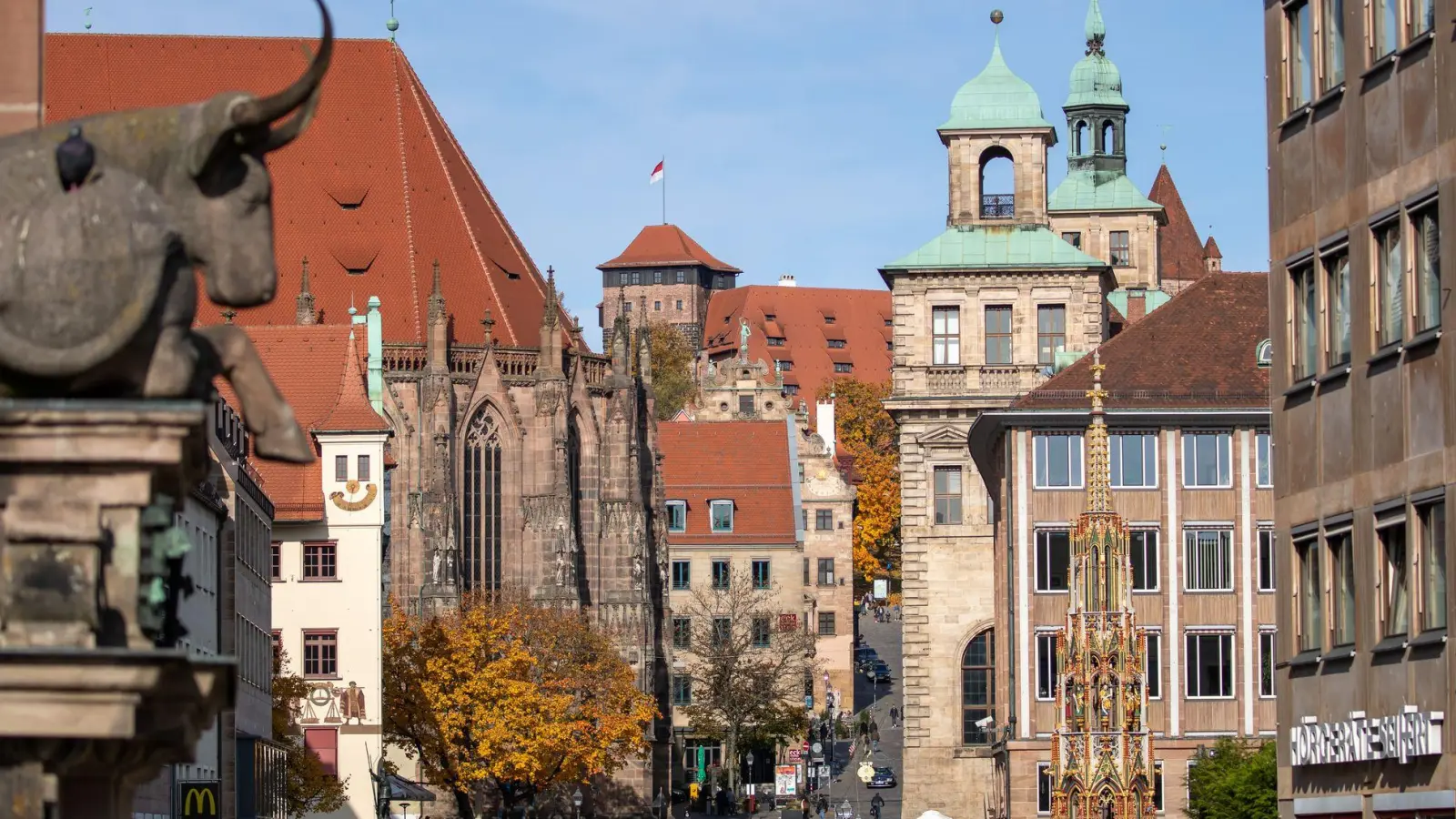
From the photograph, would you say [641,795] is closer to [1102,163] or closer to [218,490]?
[1102,163]

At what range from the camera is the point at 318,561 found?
66.6 meters

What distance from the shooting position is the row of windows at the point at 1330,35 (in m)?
28.1

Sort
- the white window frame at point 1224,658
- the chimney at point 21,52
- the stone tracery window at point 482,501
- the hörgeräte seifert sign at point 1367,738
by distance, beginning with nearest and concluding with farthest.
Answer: the chimney at point 21,52 → the hörgeräte seifert sign at point 1367,738 → the white window frame at point 1224,658 → the stone tracery window at point 482,501

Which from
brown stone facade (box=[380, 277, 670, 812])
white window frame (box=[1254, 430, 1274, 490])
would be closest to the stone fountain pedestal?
white window frame (box=[1254, 430, 1274, 490])

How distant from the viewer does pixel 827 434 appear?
156 metres

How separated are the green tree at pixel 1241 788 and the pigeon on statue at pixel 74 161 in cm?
4119

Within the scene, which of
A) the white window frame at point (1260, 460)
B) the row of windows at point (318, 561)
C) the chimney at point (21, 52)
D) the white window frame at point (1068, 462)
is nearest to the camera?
the chimney at point (21, 52)

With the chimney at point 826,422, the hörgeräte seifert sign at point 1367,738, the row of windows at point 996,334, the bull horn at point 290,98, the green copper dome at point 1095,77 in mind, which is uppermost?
the green copper dome at point 1095,77

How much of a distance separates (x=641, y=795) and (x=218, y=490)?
45.4 meters

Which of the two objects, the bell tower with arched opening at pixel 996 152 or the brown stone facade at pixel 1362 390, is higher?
the bell tower with arched opening at pixel 996 152

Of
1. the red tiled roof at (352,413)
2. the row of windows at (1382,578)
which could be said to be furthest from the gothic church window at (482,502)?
the row of windows at (1382,578)

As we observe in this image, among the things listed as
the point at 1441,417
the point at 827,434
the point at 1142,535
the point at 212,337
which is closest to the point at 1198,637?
the point at 1142,535

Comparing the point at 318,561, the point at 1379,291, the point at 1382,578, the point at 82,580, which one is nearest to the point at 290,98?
the point at 82,580

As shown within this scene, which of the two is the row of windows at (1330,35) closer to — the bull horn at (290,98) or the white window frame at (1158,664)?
the bull horn at (290,98)
